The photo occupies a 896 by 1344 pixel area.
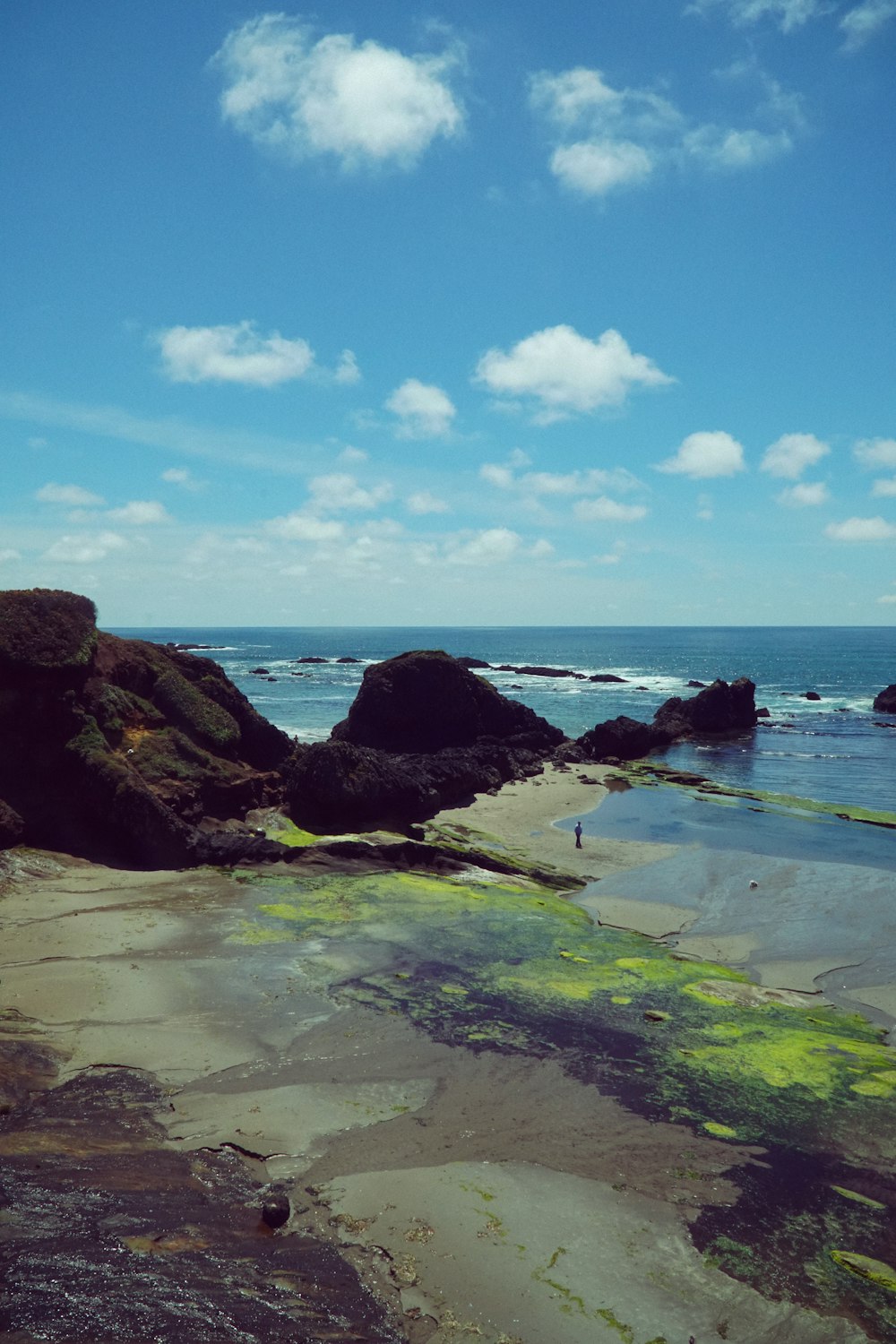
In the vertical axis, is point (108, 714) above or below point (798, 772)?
above

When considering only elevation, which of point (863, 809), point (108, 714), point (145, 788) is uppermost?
point (108, 714)

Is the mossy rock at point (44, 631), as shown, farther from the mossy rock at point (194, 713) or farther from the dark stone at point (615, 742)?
the dark stone at point (615, 742)

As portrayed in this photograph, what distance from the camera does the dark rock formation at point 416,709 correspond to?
51688 millimetres

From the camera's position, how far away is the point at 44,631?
2633cm

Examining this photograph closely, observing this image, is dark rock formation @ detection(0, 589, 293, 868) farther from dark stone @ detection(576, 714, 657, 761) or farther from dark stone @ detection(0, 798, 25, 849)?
dark stone @ detection(576, 714, 657, 761)

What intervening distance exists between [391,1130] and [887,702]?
280 feet

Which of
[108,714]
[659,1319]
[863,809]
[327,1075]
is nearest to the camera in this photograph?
[659,1319]

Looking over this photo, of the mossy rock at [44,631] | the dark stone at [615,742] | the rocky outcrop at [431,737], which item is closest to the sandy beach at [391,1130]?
the mossy rock at [44,631]

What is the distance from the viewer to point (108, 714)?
90.6 ft

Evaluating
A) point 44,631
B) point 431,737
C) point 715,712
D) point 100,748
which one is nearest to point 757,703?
point 715,712

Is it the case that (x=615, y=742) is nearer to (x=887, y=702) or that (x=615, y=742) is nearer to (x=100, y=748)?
(x=100, y=748)

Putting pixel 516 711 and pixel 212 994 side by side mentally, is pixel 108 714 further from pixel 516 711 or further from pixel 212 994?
pixel 516 711

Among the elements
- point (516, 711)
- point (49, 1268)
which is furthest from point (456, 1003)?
point (516, 711)

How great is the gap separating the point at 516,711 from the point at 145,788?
112 feet
